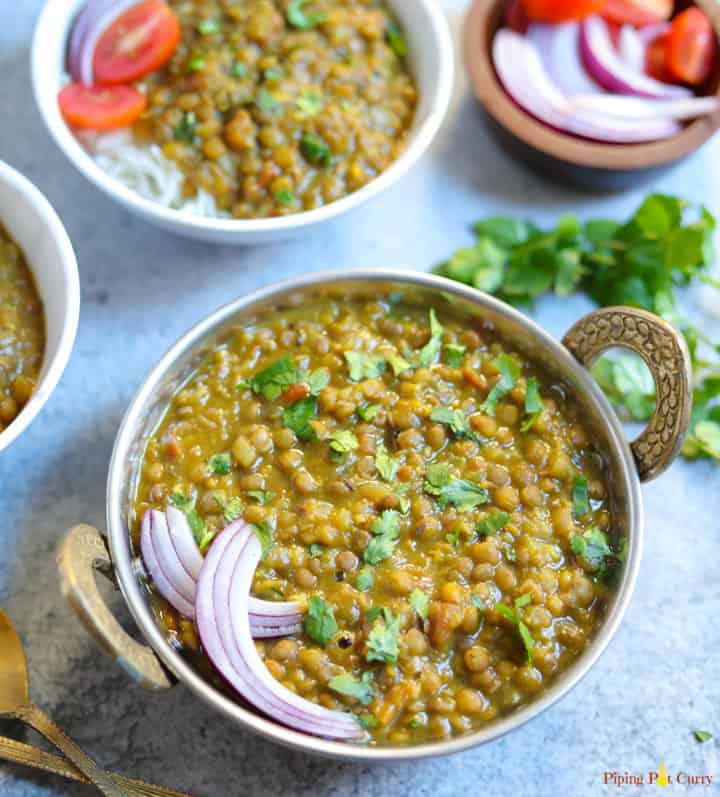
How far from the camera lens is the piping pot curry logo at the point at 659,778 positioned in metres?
3.37

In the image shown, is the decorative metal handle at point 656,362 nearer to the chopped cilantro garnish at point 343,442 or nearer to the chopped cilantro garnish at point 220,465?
the chopped cilantro garnish at point 343,442

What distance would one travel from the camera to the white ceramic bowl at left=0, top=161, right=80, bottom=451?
10.3 feet

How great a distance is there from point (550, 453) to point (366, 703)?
3.23ft

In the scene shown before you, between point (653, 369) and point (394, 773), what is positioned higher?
point (653, 369)

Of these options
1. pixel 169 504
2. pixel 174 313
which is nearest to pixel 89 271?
pixel 174 313

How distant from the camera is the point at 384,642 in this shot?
9.52ft

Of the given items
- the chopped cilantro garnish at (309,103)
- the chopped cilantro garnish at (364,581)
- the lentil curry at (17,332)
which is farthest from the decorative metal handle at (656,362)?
the lentil curry at (17,332)

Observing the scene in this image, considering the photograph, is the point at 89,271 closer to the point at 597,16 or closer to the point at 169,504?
the point at 169,504

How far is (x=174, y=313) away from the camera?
395 centimetres

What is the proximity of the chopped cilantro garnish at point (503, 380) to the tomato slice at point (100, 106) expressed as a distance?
5.56 feet

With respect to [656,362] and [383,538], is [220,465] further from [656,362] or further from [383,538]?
[656,362]

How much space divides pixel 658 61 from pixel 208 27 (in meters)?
1.85

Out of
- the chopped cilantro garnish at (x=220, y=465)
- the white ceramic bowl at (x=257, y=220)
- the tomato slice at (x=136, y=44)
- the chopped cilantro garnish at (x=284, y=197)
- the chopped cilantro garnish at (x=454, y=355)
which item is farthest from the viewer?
the tomato slice at (x=136, y=44)

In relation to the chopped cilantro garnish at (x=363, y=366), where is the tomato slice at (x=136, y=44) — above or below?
above
